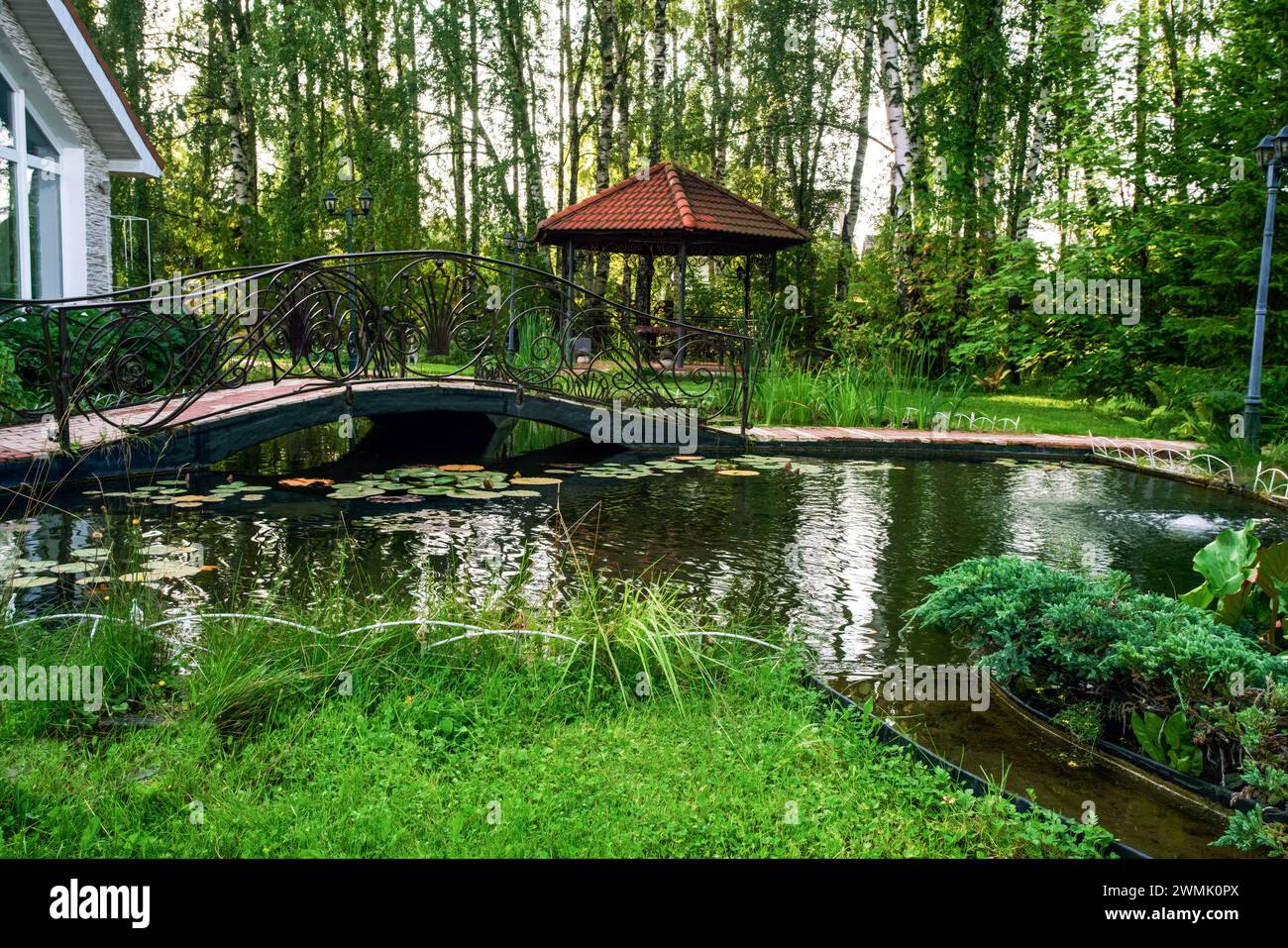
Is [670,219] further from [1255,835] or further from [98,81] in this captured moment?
[1255,835]

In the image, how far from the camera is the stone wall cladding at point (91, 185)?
10.9 m

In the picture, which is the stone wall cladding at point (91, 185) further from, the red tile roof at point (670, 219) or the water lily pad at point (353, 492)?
the red tile roof at point (670, 219)

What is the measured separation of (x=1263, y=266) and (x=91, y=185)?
1312 cm

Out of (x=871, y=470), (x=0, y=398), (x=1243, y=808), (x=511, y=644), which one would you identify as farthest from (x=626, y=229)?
(x=1243, y=808)

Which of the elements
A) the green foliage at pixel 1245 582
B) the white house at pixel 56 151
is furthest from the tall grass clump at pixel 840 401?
the white house at pixel 56 151

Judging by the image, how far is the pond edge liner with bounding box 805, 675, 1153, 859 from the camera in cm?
255

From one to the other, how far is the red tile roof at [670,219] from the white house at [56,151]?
6757mm

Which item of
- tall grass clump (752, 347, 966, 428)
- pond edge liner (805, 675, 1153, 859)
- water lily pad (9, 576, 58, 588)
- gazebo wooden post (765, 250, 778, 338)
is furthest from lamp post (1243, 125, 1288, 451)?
water lily pad (9, 576, 58, 588)

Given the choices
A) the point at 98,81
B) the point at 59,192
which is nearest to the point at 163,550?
the point at 98,81

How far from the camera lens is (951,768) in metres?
2.95

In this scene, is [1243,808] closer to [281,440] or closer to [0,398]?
[0,398]

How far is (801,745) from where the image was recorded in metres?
3.03

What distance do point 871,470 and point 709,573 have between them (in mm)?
4129

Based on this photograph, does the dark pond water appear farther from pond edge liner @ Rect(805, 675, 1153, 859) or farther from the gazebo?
the gazebo
